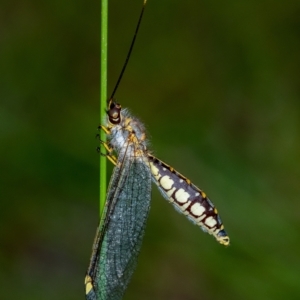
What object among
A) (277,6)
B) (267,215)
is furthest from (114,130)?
(277,6)

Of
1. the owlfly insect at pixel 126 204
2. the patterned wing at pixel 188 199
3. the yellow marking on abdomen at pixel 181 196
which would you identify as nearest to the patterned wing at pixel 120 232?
the owlfly insect at pixel 126 204

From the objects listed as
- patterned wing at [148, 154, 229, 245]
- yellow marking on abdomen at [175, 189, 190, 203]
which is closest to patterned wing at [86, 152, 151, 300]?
patterned wing at [148, 154, 229, 245]

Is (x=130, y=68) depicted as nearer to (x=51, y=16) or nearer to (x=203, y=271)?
(x=51, y=16)

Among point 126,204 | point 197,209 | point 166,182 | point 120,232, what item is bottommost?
point 120,232

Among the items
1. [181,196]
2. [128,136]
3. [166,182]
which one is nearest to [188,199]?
[181,196]

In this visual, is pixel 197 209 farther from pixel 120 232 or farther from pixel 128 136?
pixel 120 232

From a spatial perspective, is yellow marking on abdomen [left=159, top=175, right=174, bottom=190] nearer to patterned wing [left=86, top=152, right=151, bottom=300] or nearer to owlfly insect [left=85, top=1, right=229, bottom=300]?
owlfly insect [left=85, top=1, right=229, bottom=300]
